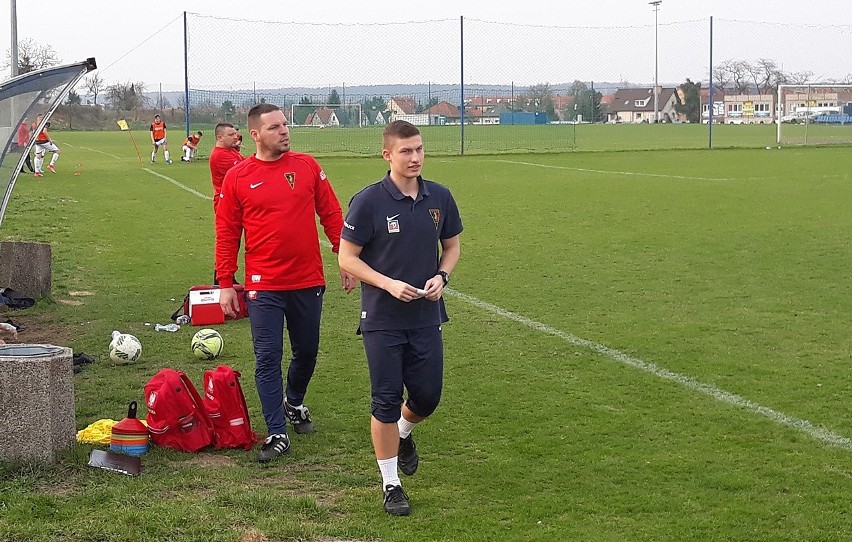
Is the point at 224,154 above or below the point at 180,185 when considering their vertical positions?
above

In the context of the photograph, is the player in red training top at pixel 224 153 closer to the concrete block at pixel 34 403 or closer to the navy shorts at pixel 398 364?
the concrete block at pixel 34 403

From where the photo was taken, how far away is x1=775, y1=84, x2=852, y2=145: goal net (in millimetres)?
43688

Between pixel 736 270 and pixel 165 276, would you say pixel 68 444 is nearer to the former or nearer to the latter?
pixel 165 276

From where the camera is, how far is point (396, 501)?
5051 mm

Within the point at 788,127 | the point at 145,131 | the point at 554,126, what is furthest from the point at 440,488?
the point at 145,131

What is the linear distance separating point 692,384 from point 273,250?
3.07 m

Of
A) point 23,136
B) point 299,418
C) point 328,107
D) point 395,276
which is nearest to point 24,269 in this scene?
point 23,136

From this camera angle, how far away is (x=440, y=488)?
5434 millimetres

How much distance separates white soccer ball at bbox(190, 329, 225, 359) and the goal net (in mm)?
36994

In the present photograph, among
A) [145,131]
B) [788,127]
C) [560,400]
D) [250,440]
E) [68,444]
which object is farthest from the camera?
[145,131]

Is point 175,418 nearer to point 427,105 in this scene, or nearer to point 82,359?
point 82,359

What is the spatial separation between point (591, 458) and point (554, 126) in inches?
1660

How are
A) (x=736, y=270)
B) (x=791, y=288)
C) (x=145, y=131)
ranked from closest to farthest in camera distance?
(x=791, y=288)
(x=736, y=270)
(x=145, y=131)

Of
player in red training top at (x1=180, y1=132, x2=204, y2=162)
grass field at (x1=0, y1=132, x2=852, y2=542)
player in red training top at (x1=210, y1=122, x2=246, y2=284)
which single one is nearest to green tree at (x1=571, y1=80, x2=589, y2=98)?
player in red training top at (x1=180, y1=132, x2=204, y2=162)
